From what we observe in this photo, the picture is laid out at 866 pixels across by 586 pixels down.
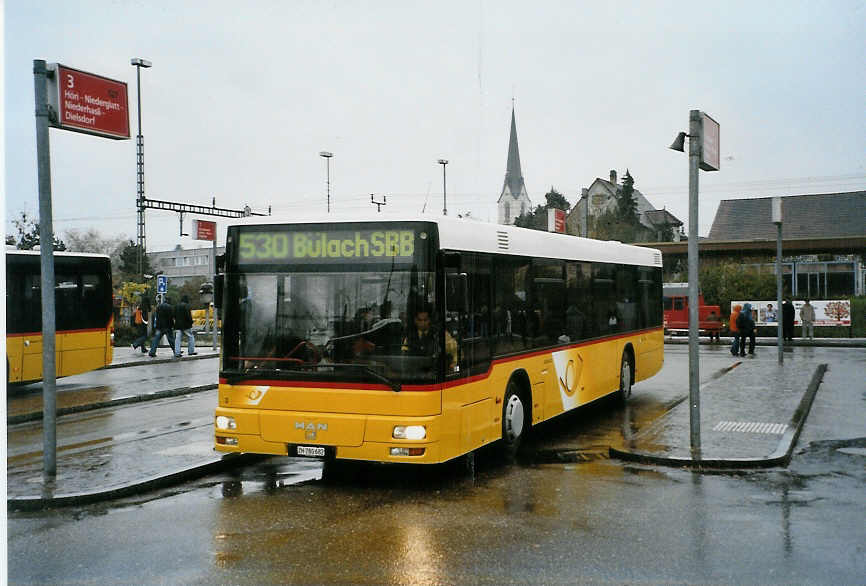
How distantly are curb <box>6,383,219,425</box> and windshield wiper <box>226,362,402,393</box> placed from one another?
7.19 meters

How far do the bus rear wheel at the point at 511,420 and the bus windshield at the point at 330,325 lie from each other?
6.36 feet

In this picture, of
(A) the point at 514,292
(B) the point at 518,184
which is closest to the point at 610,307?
(A) the point at 514,292

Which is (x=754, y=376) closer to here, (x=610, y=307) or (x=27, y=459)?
(x=610, y=307)

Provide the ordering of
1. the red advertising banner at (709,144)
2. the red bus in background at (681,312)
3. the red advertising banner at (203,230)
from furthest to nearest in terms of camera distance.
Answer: the red bus in background at (681,312), the red advertising banner at (203,230), the red advertising banner at (709,144)


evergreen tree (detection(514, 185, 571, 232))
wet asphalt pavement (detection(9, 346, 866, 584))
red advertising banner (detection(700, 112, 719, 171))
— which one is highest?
evergreen tree (detection(514, 185, 571, 232))

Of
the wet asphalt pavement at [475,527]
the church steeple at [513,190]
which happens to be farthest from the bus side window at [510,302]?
the church steeple at [513,190]

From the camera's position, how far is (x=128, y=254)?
61.5m

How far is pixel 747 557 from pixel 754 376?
1422 centimetres

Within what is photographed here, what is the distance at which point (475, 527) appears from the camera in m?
7.21

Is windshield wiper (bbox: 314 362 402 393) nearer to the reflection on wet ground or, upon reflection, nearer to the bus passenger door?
the bus passenger door

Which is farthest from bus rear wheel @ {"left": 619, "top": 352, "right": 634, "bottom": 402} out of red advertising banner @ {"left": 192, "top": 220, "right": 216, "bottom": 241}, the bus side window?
red advertising banner @ {"left": 192, "top": 220, "right": 216, "bottom": 241}

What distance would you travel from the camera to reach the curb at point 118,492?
319 inches

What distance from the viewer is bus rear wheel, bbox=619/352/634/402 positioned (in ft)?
49.4

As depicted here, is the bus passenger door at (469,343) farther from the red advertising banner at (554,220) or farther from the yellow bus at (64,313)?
the red advertising banner at (554,220)
